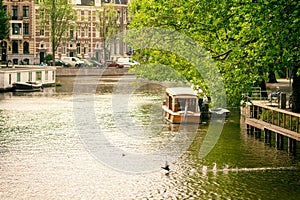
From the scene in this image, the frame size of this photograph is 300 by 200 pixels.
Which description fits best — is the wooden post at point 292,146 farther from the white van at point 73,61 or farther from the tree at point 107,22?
the tree at point 107,22

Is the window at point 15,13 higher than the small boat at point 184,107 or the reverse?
higher

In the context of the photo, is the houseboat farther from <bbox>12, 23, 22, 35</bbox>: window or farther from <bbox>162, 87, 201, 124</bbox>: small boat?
<bbox>12, 23, 22, 35</bbox>: window

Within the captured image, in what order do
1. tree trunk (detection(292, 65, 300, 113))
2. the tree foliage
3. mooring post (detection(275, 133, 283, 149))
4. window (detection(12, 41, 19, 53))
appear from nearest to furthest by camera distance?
the tree foliage
mooring post (detection(275, 133, 283, 149))
tree trunk (detection(292, 65, 300, 113))
window (detection(12, 41, 19, 53))

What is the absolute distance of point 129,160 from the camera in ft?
106

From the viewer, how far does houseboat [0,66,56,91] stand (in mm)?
71688

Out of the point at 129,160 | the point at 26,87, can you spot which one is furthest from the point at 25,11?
the point at 129,160

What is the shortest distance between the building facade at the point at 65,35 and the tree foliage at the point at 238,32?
8005 centimetres

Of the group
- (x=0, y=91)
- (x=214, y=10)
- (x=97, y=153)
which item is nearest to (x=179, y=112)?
(x=97, y=153)

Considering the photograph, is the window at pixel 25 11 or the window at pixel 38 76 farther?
the window at pixel 25 11

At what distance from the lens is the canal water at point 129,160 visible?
26.3 m

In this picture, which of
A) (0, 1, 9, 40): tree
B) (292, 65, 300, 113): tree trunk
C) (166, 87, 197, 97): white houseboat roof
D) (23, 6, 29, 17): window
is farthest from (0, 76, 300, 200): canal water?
(23, 6, 29, 17): window

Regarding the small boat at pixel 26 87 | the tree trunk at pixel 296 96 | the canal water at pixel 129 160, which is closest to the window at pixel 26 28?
the small boat at pixel 26 87

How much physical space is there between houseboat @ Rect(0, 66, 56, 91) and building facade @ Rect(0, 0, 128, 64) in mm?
32169

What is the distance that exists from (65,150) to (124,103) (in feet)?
81.7
